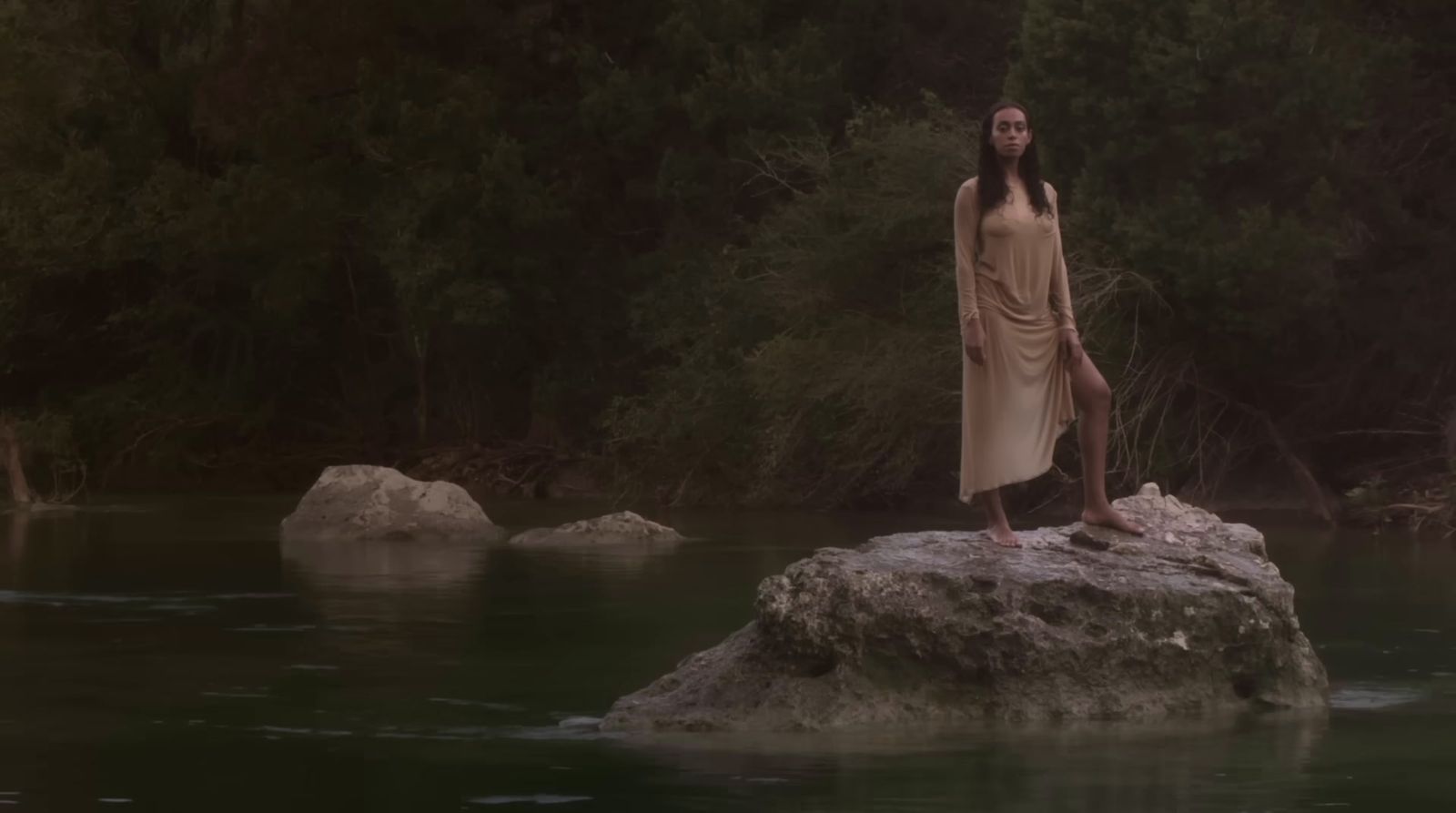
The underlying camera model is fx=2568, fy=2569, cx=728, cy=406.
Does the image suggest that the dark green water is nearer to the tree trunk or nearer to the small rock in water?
the small rock in water

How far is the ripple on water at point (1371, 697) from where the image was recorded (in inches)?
468

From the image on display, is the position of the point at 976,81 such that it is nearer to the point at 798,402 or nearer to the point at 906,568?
the point at 798,402

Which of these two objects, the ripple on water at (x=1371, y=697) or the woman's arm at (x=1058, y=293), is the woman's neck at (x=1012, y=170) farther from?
the ripple on water at (x=1371, y=697)

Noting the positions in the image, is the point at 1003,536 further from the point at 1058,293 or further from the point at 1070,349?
the point at 1058,293

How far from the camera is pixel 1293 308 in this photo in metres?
26.5

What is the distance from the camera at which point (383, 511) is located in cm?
2500

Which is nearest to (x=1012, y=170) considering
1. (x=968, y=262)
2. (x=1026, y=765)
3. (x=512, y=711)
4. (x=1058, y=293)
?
(x=968, y=262)

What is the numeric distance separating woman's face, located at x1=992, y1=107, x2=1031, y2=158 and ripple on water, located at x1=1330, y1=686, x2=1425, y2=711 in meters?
2.99

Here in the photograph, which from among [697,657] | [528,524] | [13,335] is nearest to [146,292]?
[13,335]

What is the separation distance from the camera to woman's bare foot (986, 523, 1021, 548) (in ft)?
38.6

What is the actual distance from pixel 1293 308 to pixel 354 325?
16726 millimetres

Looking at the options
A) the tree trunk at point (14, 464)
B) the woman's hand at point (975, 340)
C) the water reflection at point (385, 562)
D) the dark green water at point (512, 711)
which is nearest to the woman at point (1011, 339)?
the woman's hand at point (975, 340)

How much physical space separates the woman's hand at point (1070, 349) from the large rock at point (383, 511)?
43.9ft

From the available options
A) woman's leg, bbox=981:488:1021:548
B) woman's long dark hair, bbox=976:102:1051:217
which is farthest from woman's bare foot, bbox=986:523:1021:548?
woman's long dark hair, bbox=976:102:1051:217
